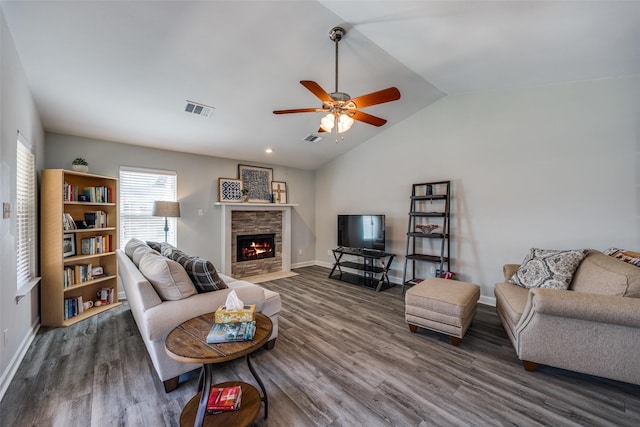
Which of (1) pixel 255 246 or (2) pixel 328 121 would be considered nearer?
(2) pixel 328 121

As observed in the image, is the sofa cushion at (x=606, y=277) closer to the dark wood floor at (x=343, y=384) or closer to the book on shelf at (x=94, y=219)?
the dark wood floor at (x=343, y=384)

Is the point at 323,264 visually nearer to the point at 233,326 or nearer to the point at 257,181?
the point at 257,181

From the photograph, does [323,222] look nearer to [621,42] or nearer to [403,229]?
[403,229]

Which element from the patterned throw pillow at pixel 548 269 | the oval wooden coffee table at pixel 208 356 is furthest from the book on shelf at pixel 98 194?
the patterned throw pillow at pixel 548 269

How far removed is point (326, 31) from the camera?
103 inches

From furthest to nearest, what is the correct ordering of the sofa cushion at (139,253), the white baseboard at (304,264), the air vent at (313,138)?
the white baseboard at (304,264), the air vent at (313,138), the sofa cushion at (139,253)

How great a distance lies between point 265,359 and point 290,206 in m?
3.89

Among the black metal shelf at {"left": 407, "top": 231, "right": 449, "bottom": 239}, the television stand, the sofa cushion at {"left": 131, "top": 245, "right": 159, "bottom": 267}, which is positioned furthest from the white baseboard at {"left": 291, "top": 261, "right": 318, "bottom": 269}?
the sofa cushion at {"left": 131, "top": 245, "right": 159, "bottom": 267}

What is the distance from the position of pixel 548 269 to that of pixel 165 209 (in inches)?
194

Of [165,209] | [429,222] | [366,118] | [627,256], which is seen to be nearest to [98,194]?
[165,209]

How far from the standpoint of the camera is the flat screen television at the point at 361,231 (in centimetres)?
481

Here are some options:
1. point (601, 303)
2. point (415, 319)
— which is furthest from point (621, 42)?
point (415, 319)

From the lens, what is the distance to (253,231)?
555cm

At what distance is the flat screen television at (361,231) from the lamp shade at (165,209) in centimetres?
297
